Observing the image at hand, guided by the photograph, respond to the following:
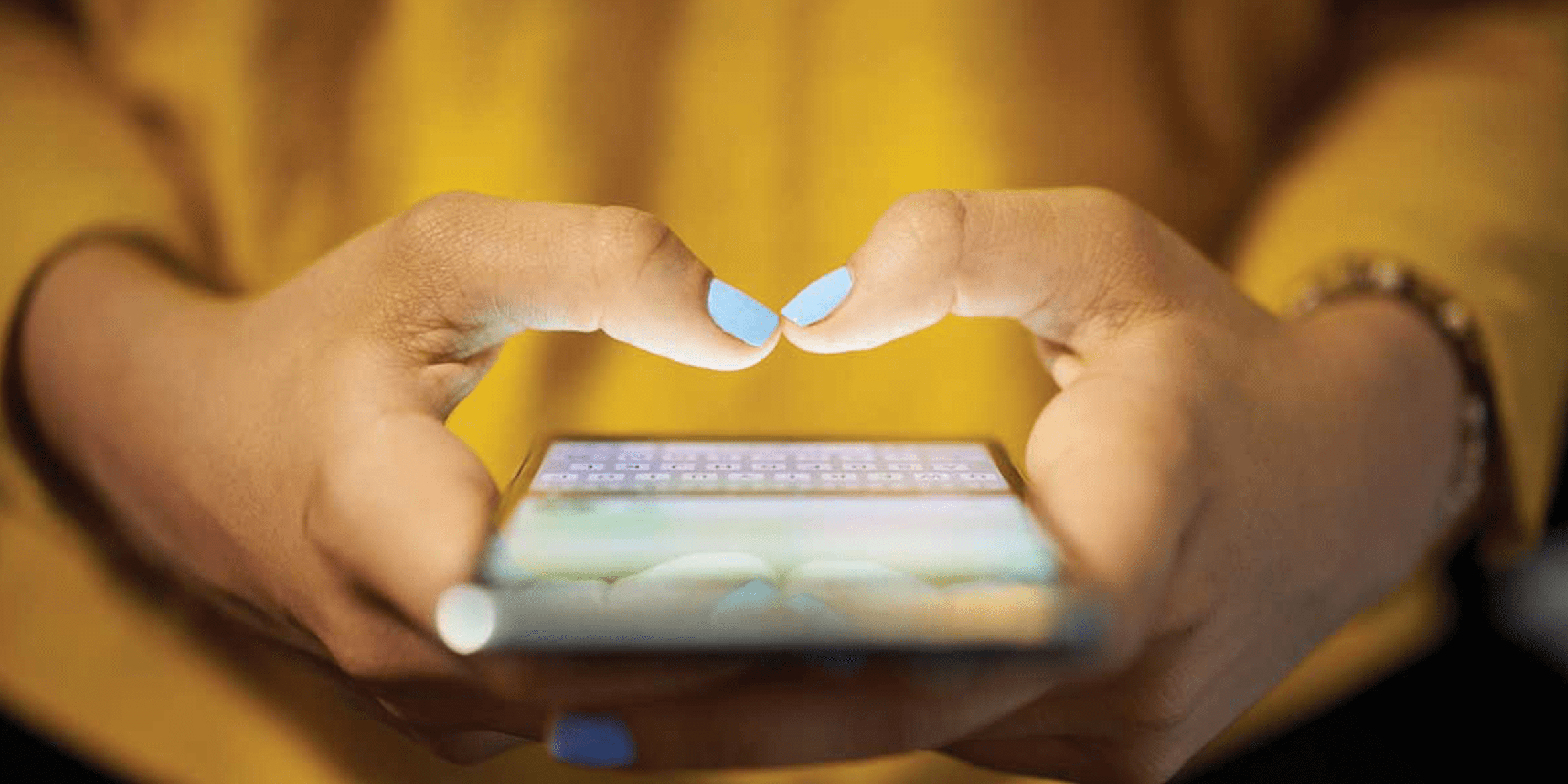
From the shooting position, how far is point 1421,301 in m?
0.41

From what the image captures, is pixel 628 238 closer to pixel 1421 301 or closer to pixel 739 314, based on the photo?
pixel 739 314

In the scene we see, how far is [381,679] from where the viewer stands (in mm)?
292

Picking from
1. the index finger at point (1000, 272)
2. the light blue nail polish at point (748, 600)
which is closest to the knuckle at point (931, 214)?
the index finger at point (1000, 272)

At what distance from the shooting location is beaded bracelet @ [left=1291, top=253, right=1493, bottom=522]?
41cm

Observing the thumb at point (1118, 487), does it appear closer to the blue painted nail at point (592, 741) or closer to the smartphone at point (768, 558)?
the smartphone at point (768, 558)

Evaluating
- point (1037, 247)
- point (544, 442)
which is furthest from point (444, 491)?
point (1037, 247)

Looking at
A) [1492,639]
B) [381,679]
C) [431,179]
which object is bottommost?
[1492,639]

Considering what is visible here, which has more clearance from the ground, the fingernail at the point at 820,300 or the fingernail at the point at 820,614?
the fingernail at the point at 820,300

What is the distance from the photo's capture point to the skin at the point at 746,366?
0.79ft

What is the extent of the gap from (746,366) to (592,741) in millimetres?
110

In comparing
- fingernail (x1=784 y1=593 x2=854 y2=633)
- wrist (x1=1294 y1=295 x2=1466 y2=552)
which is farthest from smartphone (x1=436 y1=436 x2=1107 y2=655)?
wrist (x1=1294 y1=295 x2=1466 y2=552)

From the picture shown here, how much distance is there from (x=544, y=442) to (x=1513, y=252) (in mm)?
392

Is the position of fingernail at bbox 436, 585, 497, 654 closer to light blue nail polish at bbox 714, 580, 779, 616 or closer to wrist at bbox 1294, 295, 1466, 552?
light blue nail polish at bbox 714, 580, 779, 616

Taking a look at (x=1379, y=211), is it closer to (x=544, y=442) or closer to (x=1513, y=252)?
(x=1513, y=252)
